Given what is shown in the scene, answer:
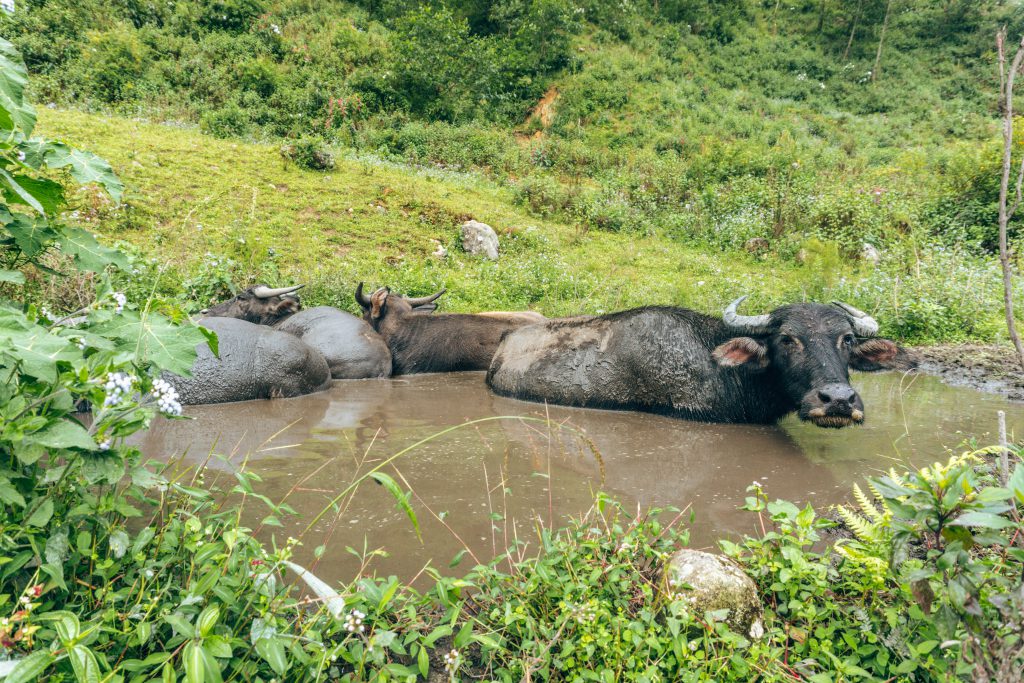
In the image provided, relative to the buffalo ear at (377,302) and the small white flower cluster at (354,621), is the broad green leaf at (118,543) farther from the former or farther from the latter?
the buffalo ear at (377,302)

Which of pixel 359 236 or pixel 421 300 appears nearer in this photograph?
pixel 421 300

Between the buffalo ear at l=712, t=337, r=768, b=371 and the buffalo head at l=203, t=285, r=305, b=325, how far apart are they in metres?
5.43

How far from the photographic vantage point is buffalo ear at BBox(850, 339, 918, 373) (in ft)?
17.0

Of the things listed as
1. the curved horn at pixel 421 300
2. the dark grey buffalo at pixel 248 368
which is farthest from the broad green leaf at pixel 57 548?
the curved horn at pixel 421 300

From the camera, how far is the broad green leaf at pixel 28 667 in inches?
54.5

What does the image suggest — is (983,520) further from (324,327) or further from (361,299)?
(361,299)

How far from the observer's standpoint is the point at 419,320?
8227 millimetres

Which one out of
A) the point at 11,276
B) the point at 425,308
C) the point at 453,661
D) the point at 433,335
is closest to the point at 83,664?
the point at 453,661

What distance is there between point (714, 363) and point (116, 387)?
16.1ft

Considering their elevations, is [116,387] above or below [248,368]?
above

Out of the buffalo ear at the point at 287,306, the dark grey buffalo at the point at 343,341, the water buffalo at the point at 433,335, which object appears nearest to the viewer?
the dark grey buffalo at the point at 343,341

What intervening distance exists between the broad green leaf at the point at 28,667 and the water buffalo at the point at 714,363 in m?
4.57

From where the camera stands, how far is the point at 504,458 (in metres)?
4.16

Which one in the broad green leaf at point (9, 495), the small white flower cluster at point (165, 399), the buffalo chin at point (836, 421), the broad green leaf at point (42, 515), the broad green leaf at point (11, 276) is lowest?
the buffalo chin at point (836, 421)
